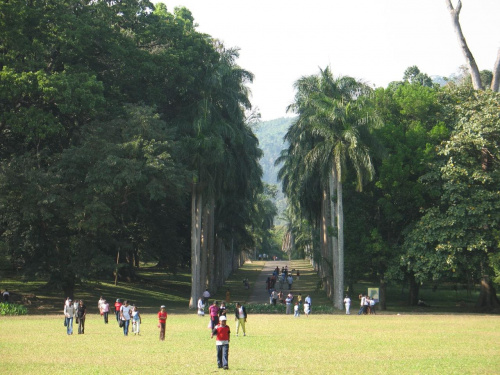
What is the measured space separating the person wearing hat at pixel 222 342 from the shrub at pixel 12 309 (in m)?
26.0

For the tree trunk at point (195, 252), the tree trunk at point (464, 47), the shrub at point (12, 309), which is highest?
the tree trunk at point (464, 47)

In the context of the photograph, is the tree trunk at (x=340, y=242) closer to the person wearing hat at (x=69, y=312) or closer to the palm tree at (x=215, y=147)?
the palm tree at (x=215, y=147)

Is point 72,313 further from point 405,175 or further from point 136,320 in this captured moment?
point 405,175

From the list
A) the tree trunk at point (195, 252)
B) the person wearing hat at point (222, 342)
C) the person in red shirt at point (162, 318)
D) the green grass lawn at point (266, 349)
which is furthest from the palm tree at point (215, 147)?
the person wearing hat at point (222, 342)

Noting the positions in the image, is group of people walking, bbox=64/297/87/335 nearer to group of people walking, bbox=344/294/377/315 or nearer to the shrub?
the shrub

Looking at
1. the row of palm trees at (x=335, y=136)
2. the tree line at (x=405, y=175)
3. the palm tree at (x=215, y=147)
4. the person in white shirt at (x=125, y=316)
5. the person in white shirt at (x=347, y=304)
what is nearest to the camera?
the person in white shirt at (x=125, y=316)

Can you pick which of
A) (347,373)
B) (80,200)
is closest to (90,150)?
(80,200)

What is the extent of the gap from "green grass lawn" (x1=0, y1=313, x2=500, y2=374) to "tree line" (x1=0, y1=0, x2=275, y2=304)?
8768 millimetres

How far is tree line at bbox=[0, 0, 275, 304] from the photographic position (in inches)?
1597

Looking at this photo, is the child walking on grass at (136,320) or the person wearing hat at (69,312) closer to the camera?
the person wearing hat at (69,312)

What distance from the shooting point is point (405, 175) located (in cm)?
4788

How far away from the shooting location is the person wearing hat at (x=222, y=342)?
17328 mm

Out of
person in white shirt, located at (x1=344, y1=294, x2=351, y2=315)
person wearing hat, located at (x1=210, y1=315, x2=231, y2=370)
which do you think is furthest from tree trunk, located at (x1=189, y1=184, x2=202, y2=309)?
person wearing hat, located at (x1=210, y1=315, x2=231, y2=370)

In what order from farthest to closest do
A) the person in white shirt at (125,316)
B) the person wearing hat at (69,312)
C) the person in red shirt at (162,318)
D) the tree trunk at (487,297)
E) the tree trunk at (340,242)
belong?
the tree trunk at (487,297) → the tree trunk at (340,242) → the person wearing hat at (69,312) → the person in white shirt at (125,316) → the person in red shirt at (162,318)
